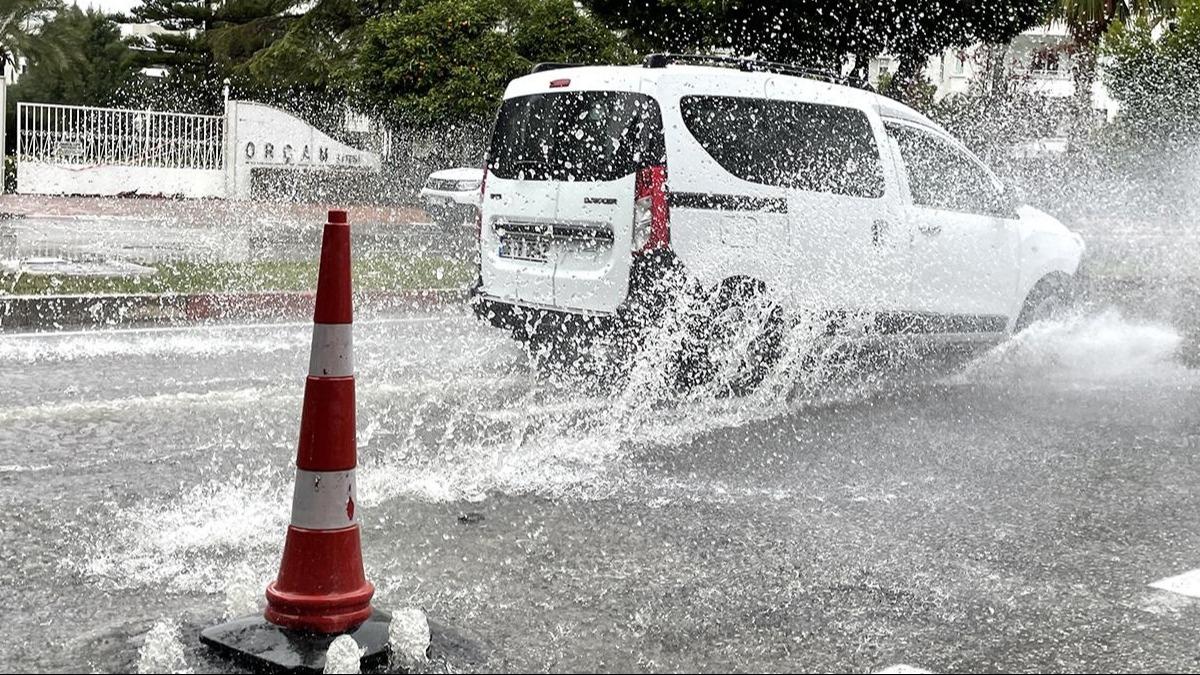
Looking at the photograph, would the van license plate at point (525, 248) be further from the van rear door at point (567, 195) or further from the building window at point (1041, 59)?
the building window at point (1041, 59)

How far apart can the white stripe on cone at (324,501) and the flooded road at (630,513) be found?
0.45 m

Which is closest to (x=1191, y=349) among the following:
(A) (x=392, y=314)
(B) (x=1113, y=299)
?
(B) (x=1113, y=299)

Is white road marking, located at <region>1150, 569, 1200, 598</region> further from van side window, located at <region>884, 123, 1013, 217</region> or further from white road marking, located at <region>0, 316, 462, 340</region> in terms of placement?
white road marking, located at <region>0, 316, 462, 340</region>

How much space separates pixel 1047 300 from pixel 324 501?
7350 millimetres

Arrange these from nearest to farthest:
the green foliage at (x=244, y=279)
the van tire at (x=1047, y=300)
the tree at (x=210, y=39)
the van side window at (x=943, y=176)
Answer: the van side window at (x=943, y=176)
the van tire at (x=1047, y=300)
the green foliage at (x=244, y=279)
the tree at (x=210, y=39)

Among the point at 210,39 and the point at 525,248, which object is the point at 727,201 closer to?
the point at 525,248

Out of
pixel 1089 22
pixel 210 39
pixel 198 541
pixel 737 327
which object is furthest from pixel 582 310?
pixel 210 39


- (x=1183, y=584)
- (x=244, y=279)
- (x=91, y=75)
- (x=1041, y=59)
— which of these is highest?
(x=91, y=75)

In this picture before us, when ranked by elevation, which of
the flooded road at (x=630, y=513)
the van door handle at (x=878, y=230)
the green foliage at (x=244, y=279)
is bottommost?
the flooded road at (x=630, y=513)

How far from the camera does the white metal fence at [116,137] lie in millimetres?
25812

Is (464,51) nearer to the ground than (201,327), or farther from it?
farther from it

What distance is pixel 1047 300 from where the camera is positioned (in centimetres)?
1018

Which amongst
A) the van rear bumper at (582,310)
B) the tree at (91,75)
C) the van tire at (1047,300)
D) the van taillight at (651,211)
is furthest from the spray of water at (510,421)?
the tree at (91,75)

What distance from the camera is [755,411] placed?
8086 mm
